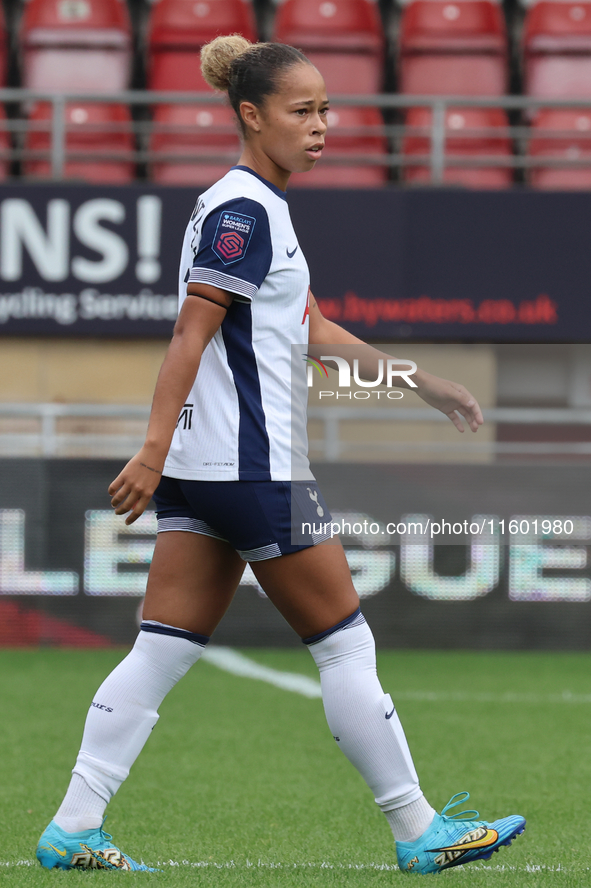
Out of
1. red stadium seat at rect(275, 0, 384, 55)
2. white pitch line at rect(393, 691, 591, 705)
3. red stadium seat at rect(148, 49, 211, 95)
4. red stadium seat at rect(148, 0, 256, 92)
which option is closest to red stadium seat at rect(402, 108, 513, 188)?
red stadium seat at rect(275, 0, 384, 55)

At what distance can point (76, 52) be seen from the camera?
10.2m

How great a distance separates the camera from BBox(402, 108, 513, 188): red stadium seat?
30.9ft

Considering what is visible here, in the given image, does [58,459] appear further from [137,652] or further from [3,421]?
[137,652]

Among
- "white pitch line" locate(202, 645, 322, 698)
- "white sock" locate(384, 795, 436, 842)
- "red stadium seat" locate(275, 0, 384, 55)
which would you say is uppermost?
"red stadium seat" locate(275, 0, 384, 55)

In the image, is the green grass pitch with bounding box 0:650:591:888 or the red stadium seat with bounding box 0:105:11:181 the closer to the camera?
the green grass pitch with bounding box 0:650:591:888

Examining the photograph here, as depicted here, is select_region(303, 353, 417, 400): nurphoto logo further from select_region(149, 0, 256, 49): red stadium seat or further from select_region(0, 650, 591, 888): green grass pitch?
select_region(149, 0, 256, 49): red stadium seat

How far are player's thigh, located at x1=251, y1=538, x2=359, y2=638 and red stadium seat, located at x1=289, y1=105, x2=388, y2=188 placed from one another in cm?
687

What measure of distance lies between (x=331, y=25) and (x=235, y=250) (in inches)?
339

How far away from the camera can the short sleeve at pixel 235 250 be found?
2.36 metres

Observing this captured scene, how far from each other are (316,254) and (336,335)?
6237 mm

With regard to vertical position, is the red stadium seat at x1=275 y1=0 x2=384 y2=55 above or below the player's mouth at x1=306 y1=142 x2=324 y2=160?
above

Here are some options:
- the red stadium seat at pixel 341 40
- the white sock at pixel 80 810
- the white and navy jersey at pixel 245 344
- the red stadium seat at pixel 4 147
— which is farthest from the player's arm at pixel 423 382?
the red stadium seat at pixel 341 40

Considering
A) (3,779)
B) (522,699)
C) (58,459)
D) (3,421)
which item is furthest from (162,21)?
(3,779)

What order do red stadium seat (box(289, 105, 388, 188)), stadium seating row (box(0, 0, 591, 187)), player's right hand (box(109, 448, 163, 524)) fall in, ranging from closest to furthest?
player's right hand (box(109, 448, 163, 524))
red stadium seat (box(289, 105, 388, 188))
stadium seating row (box(0, 0, 591, 187))
